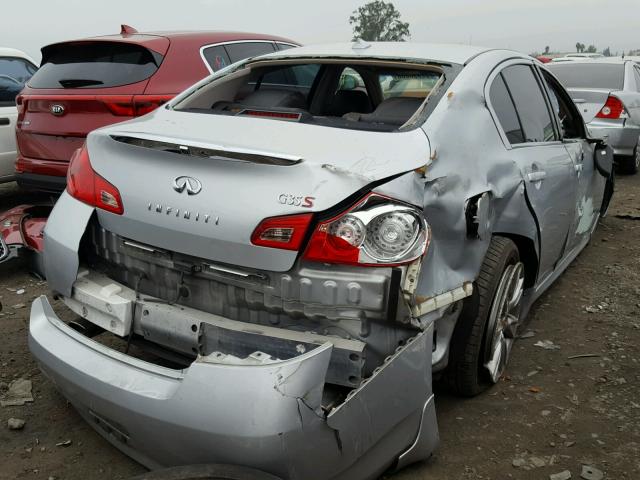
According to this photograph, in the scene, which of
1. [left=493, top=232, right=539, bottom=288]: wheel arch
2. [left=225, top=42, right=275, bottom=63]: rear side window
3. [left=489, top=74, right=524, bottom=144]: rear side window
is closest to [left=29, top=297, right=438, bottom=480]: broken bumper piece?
[left=493, top=232, right=539, bottom=288]: wheel arch

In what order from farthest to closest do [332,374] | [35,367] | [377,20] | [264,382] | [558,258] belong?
[377,20], [558,258], [35,367], [332,374], [264,382]

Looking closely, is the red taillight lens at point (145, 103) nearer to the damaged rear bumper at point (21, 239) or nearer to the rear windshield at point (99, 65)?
the rear windshield at point (99, 65)

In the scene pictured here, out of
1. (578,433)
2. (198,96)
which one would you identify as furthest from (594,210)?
(198,96)

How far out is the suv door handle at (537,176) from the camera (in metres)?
2.94

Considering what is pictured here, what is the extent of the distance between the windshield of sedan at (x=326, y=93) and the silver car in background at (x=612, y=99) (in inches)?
172

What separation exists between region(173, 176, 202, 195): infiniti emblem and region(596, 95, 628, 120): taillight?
698 cm

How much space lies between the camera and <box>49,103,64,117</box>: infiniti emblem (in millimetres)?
4945

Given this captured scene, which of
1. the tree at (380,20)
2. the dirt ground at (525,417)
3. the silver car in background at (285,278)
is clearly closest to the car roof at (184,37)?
the dirt ground at (525,417)

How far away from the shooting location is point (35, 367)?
3213 millimetres

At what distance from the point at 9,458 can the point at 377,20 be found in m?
60.1

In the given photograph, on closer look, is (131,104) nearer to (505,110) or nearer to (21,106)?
(21,106)

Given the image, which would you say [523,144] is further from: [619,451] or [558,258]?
[619,451]

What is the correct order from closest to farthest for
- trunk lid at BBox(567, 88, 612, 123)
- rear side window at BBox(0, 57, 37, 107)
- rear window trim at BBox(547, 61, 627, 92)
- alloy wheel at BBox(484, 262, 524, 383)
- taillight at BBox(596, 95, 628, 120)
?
alloy wheel at BBox(484, 262, 524, 383), rear side window at BBox(0, 57, 37, 107), taillight at BBox(596, 95, 628, 120), trunk lid at BBox(567, 88, 612, 123), rear window trim at BBox(547, 61, 627, 92)

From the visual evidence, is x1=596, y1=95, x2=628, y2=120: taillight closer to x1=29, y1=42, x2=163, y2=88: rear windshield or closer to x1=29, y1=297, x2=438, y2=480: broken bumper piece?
x1=29, y1=42, x2=163, y2=88: rear windshield
